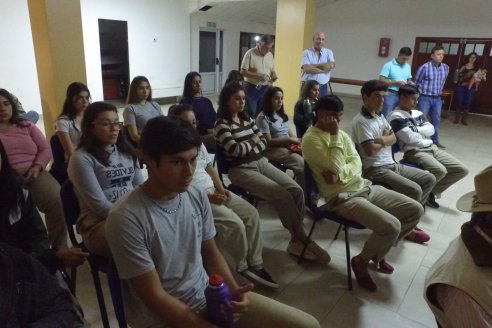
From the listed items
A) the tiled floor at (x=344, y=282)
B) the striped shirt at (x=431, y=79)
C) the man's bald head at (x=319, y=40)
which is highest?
the man's bald head at (x=319, y=40)

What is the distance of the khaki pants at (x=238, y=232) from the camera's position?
6.50 ft

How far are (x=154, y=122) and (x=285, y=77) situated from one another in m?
6.65

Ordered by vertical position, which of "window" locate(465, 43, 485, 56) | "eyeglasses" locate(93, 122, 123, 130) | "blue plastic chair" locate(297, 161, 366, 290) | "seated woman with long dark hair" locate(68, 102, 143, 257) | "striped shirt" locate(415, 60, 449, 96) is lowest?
"blue plastic chair" locate(297, 161, 366, 290)

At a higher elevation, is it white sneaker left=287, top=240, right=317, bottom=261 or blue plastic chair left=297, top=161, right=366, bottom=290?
blue plastic chair left=297, top=161, right=366, bottom=290

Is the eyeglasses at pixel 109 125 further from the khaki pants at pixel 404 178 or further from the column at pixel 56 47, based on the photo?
the column at pixel 56 47

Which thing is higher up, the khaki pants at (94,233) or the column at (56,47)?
the column at (56,47)

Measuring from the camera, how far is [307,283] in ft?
7.24

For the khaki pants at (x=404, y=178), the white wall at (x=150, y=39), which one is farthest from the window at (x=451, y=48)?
the khaki pants at (x=404, y=178)

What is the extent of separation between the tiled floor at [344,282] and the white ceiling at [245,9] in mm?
7297

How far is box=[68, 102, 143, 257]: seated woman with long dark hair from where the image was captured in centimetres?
169

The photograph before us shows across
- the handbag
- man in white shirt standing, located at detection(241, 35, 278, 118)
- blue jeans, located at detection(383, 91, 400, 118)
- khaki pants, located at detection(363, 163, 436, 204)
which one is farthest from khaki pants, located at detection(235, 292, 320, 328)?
blue jeans, located at detection(383, 91, 400, 118)

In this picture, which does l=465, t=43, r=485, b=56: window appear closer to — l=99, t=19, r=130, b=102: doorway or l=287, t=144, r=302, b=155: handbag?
l=287, t=144, r=302, b=155: handbag

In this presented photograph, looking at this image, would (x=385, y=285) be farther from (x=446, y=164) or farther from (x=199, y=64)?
(x=199, y=64)

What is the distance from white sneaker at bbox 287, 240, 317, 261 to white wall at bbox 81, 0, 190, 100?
20.6 ft
